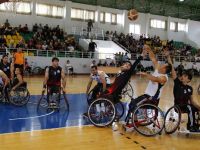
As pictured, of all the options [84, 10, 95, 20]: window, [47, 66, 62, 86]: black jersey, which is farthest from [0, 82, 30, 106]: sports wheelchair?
[84, 10, 95, 20]: window

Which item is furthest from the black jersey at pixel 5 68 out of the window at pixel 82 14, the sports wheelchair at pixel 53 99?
the window at pixel 82 14

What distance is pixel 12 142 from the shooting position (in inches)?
180

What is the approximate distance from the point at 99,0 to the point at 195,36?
→ 1045 centimetres

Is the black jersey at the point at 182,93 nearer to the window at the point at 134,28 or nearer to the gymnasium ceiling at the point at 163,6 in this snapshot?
the gymnasium ceiling at the point at 163,6

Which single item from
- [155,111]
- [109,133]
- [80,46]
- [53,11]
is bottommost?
[109,133]

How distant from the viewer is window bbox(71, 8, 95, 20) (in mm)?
22609

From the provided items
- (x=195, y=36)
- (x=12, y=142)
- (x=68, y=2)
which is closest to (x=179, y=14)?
(x=195, y=36)

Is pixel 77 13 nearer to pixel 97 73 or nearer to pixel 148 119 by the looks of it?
pixel 97 73

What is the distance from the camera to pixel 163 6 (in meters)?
27.7

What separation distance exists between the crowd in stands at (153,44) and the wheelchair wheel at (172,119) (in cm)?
1621

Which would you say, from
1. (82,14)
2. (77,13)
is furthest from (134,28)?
(77,13)

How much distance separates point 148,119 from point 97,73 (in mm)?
1759

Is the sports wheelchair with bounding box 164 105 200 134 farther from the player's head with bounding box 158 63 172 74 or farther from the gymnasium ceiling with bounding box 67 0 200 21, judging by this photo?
the gymnasium ceiling with bounding box 67 0 200 21

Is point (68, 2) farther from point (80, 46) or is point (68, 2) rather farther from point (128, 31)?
point (128, 31)
